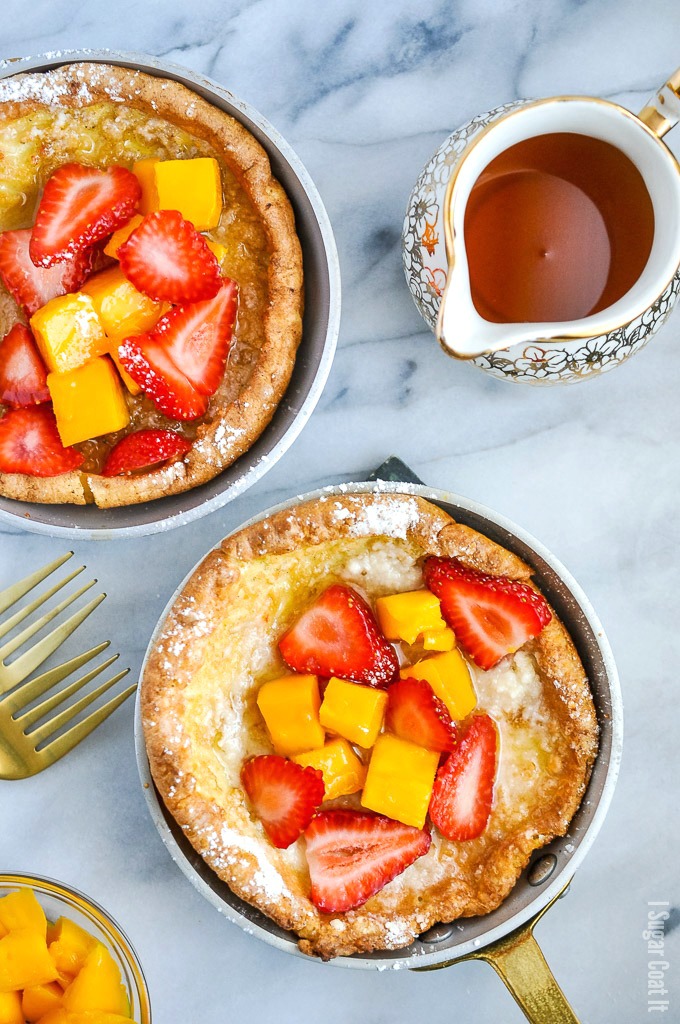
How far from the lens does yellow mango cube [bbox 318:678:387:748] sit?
1740mm

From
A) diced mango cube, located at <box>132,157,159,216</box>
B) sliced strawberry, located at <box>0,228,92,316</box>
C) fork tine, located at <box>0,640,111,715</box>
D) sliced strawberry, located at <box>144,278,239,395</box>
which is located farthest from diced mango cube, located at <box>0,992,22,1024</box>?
diced mango cube, located at <box>132,157,159,216</box>

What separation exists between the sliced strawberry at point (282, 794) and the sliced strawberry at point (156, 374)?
2.38 ft

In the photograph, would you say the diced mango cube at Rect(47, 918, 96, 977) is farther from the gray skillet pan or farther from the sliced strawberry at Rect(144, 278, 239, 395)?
the sliced strawberry at Rect(144, 278, 239, 395)

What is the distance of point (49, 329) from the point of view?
1717 millimetres

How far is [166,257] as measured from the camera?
Result: 1.69 metres

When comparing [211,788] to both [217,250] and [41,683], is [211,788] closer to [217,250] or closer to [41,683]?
[41,683]

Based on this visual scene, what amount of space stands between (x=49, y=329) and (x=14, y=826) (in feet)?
3.57

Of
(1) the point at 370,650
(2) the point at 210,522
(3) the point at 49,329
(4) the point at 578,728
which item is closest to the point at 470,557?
(1) the point at 370,650

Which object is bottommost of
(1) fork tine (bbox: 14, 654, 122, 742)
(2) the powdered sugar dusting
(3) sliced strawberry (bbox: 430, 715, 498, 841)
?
(3) sliced strawberry (bbox: 430, 715, 498, 841)

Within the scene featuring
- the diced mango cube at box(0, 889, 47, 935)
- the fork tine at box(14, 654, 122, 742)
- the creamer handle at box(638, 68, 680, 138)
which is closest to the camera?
the creamer handle at box(638, 68, 680, 138)

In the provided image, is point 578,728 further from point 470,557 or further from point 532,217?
point 532,217

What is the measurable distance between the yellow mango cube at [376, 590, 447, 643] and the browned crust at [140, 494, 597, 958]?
100mm

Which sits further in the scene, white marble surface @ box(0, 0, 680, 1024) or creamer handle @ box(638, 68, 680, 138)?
white marble surface @ box(0, 0, 680, 1024)

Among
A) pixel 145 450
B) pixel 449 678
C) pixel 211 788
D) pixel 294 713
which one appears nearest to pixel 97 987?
pixel 211 788
